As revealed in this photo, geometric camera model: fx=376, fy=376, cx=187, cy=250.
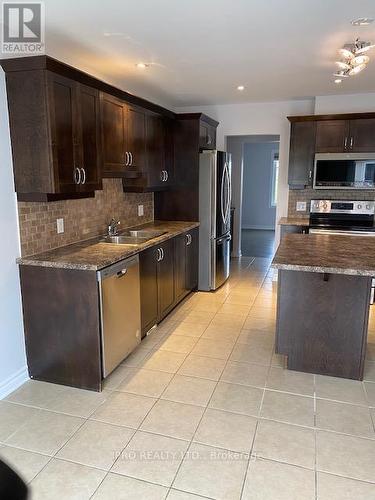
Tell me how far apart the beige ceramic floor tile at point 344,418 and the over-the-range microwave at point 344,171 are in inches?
120

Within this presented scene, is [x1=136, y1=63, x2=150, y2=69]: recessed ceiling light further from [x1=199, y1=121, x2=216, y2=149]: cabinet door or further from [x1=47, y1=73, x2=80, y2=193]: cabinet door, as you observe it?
[x1=199, y1=121, x2=216, y2=149]: cabinet door

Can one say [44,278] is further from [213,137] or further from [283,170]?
[283,170]

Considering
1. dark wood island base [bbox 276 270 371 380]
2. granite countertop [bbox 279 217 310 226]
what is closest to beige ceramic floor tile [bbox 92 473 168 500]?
dark wood island base [bbox 276 270 371 380]

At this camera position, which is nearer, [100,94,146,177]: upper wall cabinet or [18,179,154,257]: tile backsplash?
[18,179,154,257]: tile backsplash

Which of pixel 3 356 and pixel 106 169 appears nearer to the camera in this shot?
pixel 3 356

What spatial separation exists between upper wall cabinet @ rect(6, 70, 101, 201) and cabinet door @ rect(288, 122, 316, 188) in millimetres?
3107

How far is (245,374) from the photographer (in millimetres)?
2885

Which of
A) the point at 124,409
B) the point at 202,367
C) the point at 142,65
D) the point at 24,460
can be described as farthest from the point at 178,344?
the point at 142,65

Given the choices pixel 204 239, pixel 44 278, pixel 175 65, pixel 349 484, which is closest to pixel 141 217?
pixel 204 239

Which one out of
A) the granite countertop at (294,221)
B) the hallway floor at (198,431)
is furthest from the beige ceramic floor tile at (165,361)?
the granite countertop at (294,221)

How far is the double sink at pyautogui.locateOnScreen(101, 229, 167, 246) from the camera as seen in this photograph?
3686 mm

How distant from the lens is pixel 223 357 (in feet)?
10.3

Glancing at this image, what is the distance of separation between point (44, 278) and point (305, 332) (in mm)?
1953

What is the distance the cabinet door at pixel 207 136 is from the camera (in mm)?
4680
